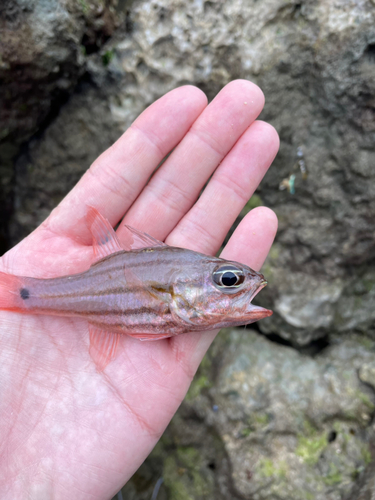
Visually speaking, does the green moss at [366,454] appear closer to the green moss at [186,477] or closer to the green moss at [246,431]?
the green moss at [246,431]

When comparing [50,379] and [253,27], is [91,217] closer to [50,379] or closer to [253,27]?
[50,379]

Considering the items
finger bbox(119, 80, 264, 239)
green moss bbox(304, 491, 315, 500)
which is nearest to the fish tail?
finger bbox(119, 80, 264, 239)

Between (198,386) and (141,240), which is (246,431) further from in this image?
(141,240)

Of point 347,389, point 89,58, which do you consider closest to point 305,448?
point 347,389

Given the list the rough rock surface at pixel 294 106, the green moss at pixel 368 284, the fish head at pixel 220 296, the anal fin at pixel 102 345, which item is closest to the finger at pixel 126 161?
the rough rock surface at pixel 294 106

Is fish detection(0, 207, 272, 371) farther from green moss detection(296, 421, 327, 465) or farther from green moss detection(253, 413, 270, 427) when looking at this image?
green moss detection(296, 421, 327, 465)

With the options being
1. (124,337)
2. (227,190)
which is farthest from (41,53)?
(124,337)
